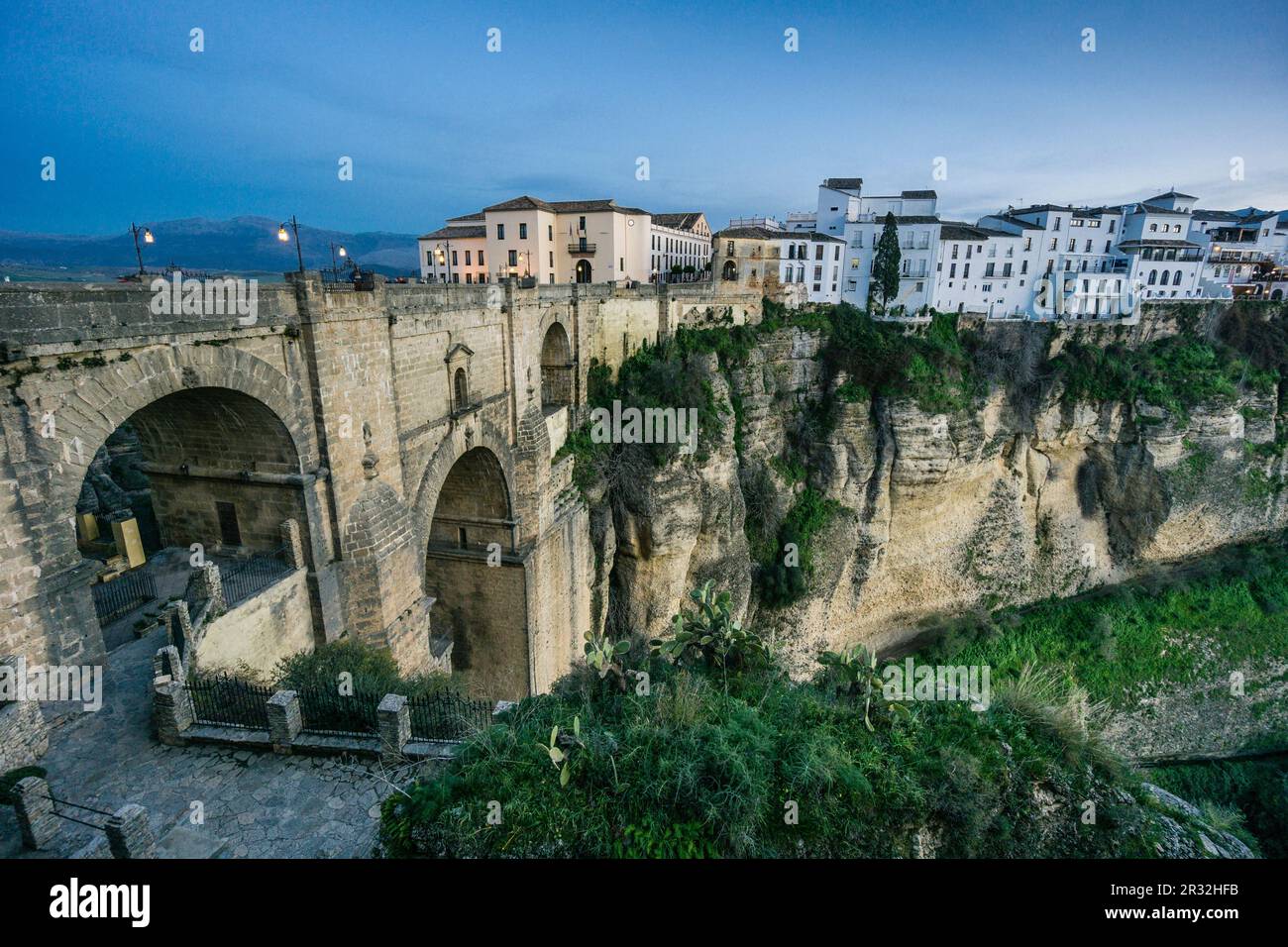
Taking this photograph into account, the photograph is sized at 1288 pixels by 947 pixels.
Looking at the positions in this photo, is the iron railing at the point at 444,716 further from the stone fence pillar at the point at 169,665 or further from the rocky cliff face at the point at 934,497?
the rocky cliff face at the point at 934,497

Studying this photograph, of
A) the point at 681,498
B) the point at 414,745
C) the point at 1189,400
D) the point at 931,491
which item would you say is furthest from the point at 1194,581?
the point at 414,745

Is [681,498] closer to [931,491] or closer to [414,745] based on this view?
[931,491]

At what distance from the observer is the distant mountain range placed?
9.68 metres

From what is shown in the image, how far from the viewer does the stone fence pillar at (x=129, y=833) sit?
5.84 metres

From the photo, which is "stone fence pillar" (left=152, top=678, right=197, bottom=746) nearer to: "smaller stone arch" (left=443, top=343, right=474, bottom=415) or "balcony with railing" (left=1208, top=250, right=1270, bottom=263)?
"smaller stone arch" (left=443, top=343, right=474, bottom=415)

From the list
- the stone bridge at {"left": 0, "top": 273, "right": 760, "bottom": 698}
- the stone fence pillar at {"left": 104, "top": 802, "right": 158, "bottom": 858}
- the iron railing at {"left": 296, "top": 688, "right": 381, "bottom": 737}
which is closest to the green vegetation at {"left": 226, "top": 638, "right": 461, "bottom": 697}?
the iron railing at {"left": 296, "top": 688, "right": 381, "bottom": 737}

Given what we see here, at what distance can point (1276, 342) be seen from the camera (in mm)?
32094

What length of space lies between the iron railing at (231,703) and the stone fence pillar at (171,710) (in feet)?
0.57

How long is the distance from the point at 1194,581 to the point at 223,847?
39428mm

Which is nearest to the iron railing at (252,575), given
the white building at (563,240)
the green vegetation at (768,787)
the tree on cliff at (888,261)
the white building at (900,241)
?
the green vegetation at (768,787)

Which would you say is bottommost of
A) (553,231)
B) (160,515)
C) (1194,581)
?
(1194,581)

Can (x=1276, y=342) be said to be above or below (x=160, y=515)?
above

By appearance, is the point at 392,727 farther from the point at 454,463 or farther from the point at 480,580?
the point at 480,580
